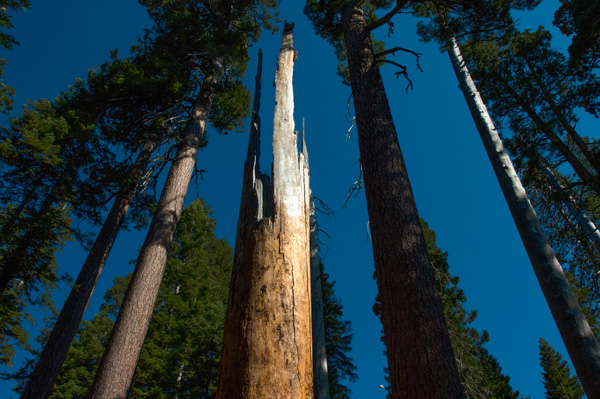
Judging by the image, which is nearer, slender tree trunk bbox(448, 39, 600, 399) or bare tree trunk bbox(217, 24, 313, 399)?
bare tree trunk bbox(217, 24, 313, 399)

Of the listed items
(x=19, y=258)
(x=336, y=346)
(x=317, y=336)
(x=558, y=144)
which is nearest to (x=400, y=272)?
(x=317, y=336)

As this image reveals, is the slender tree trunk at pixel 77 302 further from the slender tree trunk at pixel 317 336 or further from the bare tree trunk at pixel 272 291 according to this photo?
the bare tree trunk at pixel 272 291

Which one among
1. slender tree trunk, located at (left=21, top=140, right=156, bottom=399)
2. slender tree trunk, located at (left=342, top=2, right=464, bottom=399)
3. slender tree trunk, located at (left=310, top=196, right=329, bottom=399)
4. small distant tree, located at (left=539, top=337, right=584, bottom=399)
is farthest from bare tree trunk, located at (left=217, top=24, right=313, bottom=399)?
small distant tree, located at (left=539, top=337, right=584, bottom=399)

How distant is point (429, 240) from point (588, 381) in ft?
31.3

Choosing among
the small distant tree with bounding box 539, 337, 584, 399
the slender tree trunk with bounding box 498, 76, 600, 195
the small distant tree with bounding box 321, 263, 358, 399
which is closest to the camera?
the slender tree trunk with bounding box 498, 76, 600, 195

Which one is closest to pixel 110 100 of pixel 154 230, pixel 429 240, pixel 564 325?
pixel 154 230

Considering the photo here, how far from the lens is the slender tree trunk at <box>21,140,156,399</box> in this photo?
634 cm

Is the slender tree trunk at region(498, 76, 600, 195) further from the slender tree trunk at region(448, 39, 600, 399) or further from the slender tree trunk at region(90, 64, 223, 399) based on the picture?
the slender tree trunk at region(90, 64, 223, 399)

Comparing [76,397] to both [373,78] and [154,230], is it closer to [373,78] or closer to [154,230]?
[154,230]

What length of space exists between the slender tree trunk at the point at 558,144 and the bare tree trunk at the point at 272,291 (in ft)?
28.0

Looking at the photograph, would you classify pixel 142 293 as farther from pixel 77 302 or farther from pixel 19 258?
pixel 19 258

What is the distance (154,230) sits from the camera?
21.7ft

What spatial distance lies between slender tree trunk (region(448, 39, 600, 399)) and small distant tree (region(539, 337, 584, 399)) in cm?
2088

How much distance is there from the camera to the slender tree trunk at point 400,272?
2713 millimetres
